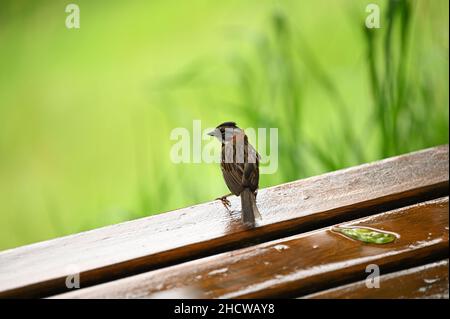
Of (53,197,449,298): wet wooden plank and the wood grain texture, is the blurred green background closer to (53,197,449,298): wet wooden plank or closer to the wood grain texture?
the wood grain texture

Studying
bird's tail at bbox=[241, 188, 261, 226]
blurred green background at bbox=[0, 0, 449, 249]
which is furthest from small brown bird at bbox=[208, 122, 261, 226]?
blurred green background at bbox=[0, 0, 449, 249]

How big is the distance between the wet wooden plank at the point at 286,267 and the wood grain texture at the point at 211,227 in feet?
0.16

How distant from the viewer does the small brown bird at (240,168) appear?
5.40ft

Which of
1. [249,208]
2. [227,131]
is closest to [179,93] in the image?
[227,131]

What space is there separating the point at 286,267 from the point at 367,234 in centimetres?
21

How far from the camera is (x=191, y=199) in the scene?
8.92 feet

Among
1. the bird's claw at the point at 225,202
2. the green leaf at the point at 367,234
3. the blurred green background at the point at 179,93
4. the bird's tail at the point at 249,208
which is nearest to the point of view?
the green leaf at the point at 367,234

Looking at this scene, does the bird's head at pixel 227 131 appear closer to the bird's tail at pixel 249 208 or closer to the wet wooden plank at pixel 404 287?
the bird's tail at pixel 249 208

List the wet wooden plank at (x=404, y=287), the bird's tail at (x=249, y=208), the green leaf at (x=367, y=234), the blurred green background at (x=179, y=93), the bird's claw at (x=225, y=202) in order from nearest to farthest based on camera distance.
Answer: the wet wooden plank at (x=404, y=287) → the green leaf at (x=367, y=234) → the bird's tail at (x=249, y=208) → the bird's claw at (x=225, y=202) → the blurred green background at (x=179, y=93)

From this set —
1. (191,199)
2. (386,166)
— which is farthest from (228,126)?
(191,199)

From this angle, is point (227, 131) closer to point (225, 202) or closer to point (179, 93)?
point (225, 202)

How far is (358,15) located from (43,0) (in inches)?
101

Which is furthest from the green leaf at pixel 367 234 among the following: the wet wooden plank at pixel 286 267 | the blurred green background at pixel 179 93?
the blurred green background at pixel 179 93

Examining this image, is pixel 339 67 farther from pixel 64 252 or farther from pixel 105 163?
pixel 64 252
